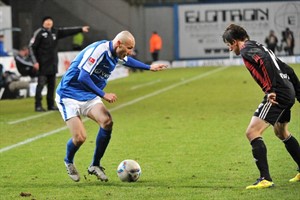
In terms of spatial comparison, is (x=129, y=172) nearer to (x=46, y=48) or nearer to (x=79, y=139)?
(x=79, y=139)

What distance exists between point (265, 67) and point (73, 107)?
2509 mm

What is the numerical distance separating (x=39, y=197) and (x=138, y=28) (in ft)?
145

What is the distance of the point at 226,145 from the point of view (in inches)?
561

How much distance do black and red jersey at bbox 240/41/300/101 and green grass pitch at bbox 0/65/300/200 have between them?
1.09m

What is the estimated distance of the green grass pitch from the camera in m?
10.1

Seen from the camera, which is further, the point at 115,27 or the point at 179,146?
the point at 115,27

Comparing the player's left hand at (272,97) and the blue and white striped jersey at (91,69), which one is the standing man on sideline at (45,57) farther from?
the player's left hand at (272,97)

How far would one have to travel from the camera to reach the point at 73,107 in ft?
36.3

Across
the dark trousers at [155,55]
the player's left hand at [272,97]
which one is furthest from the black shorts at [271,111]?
the dark trousers at [155,55]

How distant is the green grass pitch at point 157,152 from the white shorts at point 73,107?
80 centimetres

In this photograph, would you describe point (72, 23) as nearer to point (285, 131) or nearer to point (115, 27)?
point (115, 27)

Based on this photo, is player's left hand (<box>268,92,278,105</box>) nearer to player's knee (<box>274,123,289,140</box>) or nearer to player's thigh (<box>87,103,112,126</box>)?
player's knee (<box>274,123,289,140</box>)

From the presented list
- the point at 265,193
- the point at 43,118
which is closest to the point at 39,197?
the point at 265,193

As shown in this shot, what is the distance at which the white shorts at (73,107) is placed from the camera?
11.1 meters
